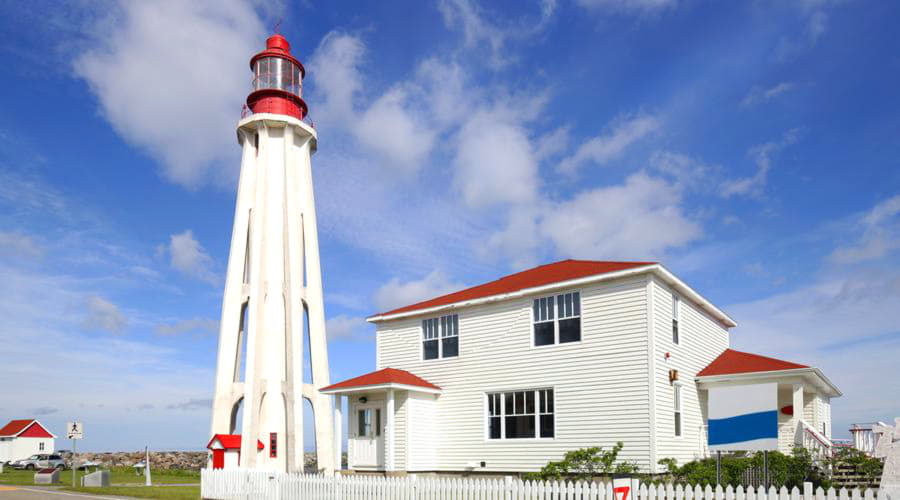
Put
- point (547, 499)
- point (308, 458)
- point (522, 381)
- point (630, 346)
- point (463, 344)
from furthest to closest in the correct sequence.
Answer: point (308, 458)
point (463, 344)
point (522, 381)
point (630, 346)
point (547, 499)

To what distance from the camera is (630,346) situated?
1872cm

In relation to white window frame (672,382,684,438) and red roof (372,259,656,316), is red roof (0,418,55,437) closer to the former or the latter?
red roof (372,259,656,316)

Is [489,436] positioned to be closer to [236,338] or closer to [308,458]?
[236,338]

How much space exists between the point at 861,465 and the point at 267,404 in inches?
733

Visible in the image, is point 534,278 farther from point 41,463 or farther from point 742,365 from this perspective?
point 41,463

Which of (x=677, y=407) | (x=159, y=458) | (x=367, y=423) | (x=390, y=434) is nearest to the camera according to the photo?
(x=677, y=407)

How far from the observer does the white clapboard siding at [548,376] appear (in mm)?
18609

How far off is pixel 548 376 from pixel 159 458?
127ft

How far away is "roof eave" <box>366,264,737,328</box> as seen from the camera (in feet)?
61.5

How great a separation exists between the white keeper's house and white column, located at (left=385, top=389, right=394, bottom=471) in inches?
1.3

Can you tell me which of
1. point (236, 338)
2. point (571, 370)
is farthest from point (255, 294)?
point (571, 370)

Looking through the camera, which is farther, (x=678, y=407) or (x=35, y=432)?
(x=35, y=432)

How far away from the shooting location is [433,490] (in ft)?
47.6

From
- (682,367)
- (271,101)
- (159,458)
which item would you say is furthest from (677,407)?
(159,458)
